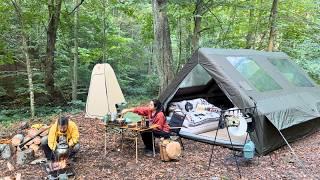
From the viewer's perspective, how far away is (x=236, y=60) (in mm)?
6328

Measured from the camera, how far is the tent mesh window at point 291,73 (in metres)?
7.12

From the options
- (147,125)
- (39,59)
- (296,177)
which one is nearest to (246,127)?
(296,177)

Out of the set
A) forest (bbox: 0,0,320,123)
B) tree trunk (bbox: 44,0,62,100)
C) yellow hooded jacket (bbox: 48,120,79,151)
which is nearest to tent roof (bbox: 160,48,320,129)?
yellow hooded jacket (bbox: 48,120,79,151)

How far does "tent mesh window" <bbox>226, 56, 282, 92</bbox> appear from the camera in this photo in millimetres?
6027

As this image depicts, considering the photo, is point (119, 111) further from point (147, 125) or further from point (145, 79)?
point (145, 79)

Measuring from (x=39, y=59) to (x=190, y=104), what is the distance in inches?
252

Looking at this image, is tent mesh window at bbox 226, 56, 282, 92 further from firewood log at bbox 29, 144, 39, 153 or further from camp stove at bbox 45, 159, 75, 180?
firewood log at bbox 29, 144, 39, 153

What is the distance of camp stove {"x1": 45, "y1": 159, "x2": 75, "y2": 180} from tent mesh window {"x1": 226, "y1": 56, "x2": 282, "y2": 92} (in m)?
3.44

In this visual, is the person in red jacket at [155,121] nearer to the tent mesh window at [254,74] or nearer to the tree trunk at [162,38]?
the tent mesh window at [254,74]

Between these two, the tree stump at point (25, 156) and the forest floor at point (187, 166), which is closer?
the forest floor at point (187, 166)

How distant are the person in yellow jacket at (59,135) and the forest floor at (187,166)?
26 cm

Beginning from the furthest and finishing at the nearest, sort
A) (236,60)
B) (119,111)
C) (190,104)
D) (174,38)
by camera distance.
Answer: (174,38) < (190,104) < (236,60) < (119,111)

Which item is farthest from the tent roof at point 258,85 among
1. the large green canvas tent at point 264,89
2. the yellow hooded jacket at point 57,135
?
the yellow hooded jacket at point 57,135

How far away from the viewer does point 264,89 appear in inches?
237
